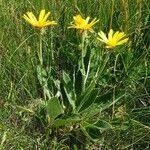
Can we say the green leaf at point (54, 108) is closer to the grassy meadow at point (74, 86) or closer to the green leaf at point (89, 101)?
the grassy meadow at point (74, 86)

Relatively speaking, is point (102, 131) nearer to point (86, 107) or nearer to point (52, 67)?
point (86, 107)

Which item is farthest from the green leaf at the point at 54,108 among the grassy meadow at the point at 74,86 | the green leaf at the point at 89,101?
the green leaf at the point at 89,101

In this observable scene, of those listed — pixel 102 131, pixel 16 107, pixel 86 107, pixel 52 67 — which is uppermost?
pixel 52 67

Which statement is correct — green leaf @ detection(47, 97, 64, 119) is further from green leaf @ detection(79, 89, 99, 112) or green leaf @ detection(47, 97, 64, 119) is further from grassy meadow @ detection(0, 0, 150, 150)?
green leaf @ detection(79, 89, 99, 112)

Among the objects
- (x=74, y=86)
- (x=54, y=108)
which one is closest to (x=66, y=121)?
(x=54, y=108)

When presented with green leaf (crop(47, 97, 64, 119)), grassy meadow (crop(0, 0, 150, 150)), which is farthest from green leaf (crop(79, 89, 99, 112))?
green leaf (crop(47, 97, 64, 119))

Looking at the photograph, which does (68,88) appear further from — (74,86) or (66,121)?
(66,121)

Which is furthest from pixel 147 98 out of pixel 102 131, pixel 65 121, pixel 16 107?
pixel 16 107

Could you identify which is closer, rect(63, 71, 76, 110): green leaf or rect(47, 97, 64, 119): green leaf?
rect(47, 97, 64, 119): green leaf
